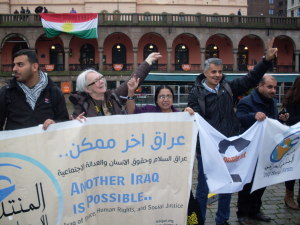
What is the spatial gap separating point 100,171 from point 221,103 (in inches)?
76.8

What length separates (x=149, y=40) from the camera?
34938mm

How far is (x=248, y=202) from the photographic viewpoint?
4.86 m

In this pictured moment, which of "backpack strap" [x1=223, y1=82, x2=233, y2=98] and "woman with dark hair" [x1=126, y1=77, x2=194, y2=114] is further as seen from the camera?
"backpack strap" [x1=223, y1=82, x2=233, y2=98]

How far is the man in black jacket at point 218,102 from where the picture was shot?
14.0ft


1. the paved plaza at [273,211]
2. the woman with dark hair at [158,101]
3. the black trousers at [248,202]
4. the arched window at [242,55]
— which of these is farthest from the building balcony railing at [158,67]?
the woman with dark hair at [158,101]

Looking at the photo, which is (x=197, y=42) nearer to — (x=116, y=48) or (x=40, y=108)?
(x=116, y=48)

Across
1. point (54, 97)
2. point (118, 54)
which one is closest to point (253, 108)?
point (54, 97)

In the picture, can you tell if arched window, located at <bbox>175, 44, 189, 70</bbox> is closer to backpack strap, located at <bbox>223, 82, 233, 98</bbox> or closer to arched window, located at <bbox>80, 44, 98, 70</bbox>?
arched window, located at <bbox>80, 44, 98, 70</bbox>

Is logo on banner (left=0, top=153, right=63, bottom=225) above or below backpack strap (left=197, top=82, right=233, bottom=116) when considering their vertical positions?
below

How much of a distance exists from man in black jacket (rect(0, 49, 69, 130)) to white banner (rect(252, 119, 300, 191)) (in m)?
2.98

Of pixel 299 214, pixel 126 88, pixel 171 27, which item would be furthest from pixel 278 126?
pixel 171 27

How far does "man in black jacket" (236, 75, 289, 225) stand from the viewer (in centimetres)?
464

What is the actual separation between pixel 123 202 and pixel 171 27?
29748 millimetres

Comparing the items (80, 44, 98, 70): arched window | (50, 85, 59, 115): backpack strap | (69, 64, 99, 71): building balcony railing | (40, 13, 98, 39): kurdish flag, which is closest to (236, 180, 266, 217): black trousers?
(50, 85, 59, 115): backpack strap
